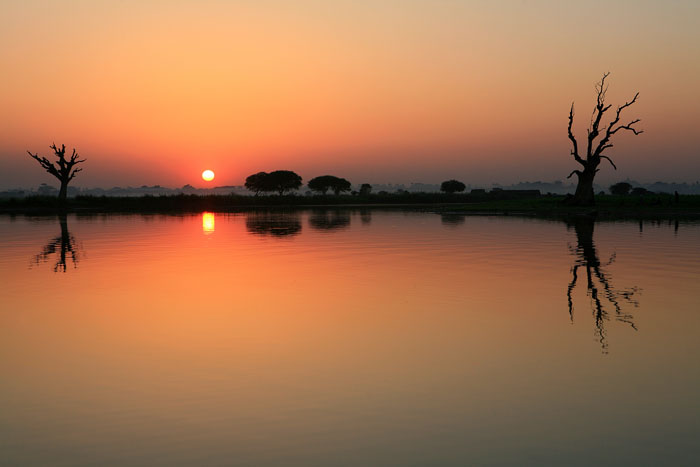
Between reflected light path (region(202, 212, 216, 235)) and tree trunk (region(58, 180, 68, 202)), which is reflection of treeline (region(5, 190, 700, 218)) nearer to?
tree trunk (region(58, 180, 68, 202))

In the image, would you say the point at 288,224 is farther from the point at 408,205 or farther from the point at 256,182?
the point at 256,182

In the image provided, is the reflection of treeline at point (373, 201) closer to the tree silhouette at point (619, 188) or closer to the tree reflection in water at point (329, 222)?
the tree reflection in water at point (329, 222)

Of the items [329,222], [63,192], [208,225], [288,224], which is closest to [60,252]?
[208,225]

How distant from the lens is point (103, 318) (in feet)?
48.3

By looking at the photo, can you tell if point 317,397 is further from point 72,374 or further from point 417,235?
point 417,235

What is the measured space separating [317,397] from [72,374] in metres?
4.16

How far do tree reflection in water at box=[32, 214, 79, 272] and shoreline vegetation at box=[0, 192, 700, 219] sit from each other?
44.0m

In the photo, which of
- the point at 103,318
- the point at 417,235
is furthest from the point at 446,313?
the point at 417,235

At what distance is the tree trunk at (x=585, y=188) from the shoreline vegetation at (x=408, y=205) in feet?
3.95

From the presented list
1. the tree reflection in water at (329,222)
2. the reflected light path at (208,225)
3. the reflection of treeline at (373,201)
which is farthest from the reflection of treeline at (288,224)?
the reflection of treeline at (373,201)

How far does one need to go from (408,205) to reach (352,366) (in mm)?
108911

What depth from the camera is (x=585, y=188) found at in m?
69.9

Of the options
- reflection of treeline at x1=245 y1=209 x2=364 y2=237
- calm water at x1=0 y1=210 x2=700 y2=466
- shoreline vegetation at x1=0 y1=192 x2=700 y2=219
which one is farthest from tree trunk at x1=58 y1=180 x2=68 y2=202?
calm water at x1=0 y1=210 x2=700 y2=466

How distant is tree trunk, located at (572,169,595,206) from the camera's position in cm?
6988
